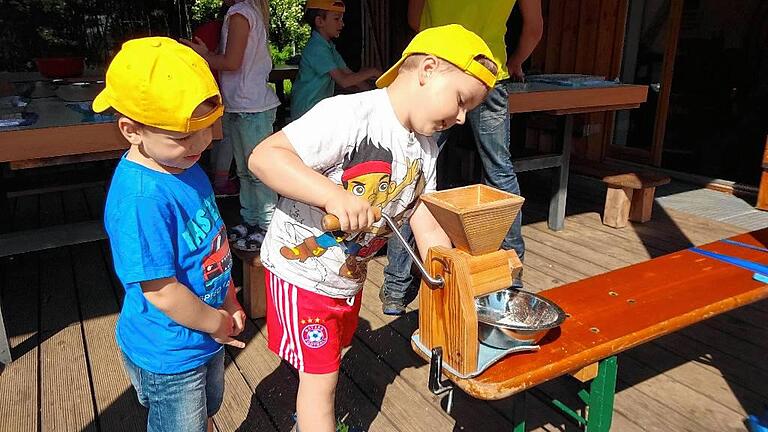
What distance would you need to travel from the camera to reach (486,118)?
2.92 metres

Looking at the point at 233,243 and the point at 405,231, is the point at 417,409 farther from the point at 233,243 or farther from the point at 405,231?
the point at 233,243

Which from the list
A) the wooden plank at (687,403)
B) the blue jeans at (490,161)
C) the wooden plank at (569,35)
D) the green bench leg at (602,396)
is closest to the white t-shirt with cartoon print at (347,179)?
the green bench leg at (602,396)

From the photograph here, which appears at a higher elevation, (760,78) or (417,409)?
(760,78)

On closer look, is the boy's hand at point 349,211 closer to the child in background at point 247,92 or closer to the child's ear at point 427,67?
the child's ear at point 427,67

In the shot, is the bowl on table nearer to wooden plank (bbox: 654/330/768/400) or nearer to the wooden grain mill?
the wooden grain mill

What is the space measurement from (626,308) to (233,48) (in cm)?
230

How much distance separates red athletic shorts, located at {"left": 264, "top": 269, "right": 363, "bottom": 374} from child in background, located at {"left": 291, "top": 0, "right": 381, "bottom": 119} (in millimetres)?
2240

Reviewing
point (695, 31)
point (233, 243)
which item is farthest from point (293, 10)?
point (233, 243)

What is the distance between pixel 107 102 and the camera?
4.12 feet

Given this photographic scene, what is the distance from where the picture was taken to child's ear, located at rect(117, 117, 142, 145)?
1234 mm

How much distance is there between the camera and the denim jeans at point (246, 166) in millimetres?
3316

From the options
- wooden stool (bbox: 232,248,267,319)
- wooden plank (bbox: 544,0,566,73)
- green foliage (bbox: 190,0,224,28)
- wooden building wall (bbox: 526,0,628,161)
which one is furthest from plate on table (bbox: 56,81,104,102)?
green foliage (bbox: 190,0,224,28)

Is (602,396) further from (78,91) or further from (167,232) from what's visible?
(78,91)

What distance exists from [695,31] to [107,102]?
5968 millimetres
